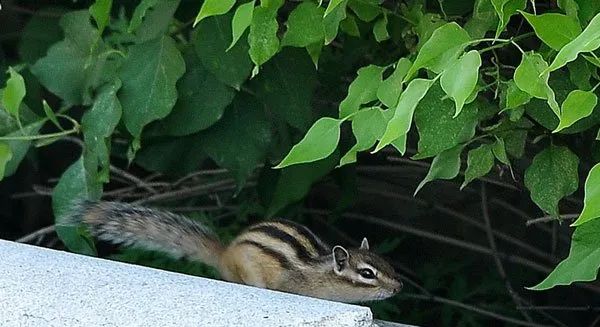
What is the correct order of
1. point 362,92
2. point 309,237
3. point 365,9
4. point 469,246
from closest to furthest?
point 362,92, point 365,9, point 309,237, point 469,246

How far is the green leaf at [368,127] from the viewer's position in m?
1.58

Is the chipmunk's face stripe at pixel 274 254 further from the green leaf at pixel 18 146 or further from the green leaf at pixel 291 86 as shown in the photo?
the green leaf at pixel 18 146

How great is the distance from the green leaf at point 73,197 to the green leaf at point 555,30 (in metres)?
1.12

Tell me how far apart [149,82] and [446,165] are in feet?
2.39

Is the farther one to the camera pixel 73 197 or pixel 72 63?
pixel 72 63

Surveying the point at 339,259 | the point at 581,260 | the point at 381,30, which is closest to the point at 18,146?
the point at 339,259

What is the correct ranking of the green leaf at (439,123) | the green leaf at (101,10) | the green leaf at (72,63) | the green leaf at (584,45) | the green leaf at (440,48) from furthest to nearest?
the green leaf at (72,63)
the green leaf at (101,10)
the green leaf at (439,123)
the green leaf at (440,48)
the green leaf at (584,45)

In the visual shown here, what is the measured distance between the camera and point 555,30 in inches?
57.2

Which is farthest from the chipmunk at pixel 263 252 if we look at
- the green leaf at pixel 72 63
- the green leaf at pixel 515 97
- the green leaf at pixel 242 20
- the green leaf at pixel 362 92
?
the green leaf at pixel 515 97

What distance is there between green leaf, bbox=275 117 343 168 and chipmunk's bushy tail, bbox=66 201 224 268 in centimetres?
84

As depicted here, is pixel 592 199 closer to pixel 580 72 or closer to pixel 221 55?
pixel 580 72

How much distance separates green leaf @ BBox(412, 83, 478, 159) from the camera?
5.51ft

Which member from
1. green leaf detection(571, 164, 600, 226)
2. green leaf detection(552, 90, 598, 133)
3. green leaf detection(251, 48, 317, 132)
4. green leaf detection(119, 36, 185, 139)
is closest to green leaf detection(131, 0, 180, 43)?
green leaf detection(119, 36, 185, 139)

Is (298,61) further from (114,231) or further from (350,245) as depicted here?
(350,245)
